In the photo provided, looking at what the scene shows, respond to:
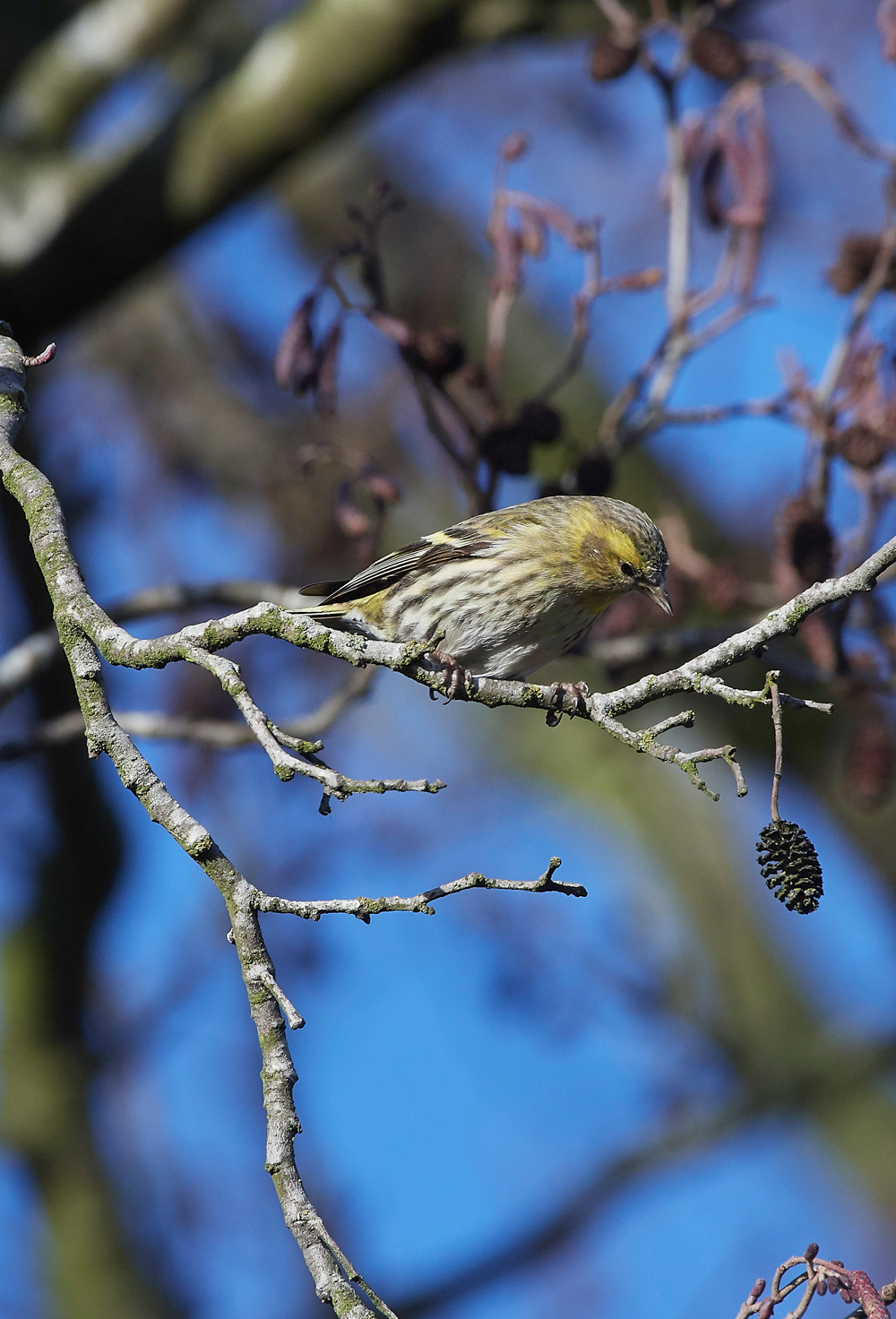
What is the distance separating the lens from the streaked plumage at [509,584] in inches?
142

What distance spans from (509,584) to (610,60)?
1.48 meters

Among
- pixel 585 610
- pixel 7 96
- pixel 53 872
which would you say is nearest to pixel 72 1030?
pixel 53 872

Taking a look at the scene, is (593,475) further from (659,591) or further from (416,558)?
(416,558)

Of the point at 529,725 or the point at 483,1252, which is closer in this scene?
the point at 483,1252

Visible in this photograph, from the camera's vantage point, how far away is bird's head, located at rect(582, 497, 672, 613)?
3658mm

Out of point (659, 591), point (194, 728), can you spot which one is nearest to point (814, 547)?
point (659, 591)

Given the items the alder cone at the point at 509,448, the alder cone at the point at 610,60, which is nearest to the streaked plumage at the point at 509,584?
the alder cone at the point at 509,448

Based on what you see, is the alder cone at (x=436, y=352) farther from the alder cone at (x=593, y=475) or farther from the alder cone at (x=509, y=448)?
the alder cone at (x=593, y=475)

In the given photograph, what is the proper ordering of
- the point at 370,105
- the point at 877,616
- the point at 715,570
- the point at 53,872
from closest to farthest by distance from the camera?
the point at 877,616 < the point at 715,570 < the point at 370,105 < the point at 53,872

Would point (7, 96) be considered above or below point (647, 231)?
below

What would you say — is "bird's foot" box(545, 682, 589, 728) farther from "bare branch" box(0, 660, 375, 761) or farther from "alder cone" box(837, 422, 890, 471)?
"alder cone" box(837, 422, 890, 471)

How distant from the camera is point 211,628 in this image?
1.89 meters

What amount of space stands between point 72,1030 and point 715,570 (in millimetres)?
3910

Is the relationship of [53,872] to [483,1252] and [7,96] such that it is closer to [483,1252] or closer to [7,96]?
[483,1252]
